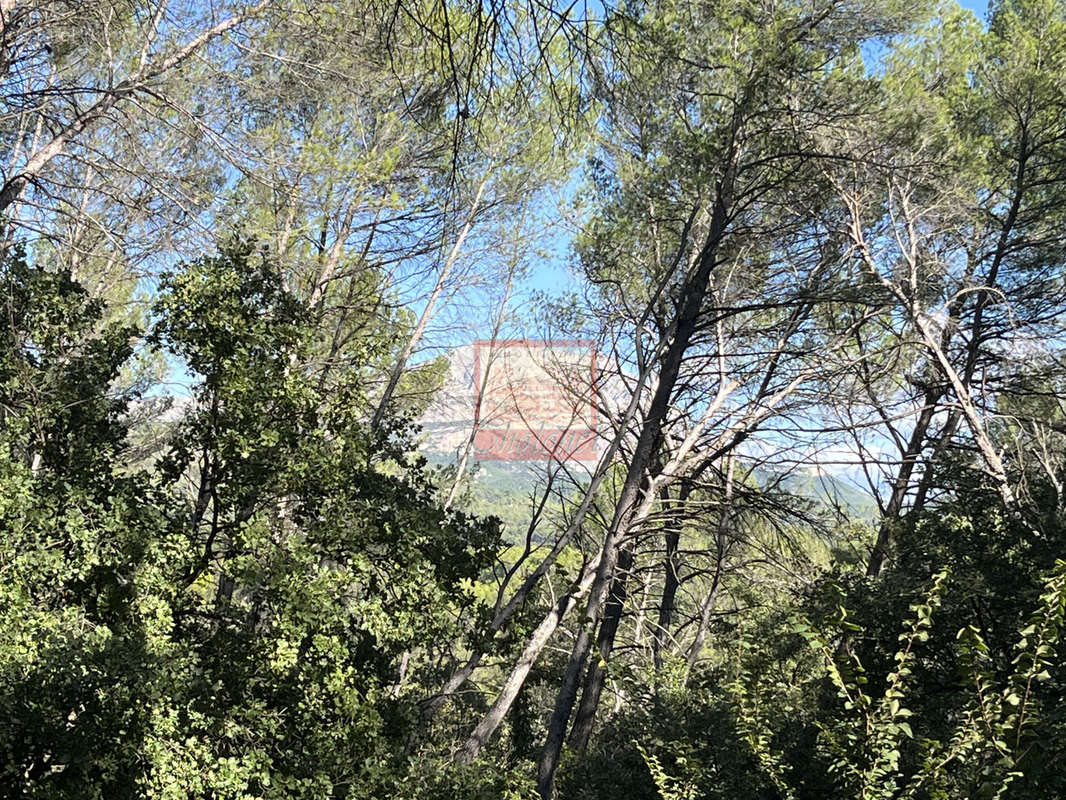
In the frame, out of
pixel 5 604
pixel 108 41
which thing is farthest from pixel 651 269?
pixel 5 604

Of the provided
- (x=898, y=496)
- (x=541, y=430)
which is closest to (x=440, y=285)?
(x=541, y=430)

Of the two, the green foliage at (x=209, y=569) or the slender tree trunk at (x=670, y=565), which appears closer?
the green foliage at (x=209, y=569)

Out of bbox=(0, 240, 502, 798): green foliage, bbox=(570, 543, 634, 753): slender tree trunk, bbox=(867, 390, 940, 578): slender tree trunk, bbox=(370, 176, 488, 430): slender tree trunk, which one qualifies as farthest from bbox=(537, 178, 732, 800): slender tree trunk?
bbox=(370, 176, 488, 430): slender tree trunk

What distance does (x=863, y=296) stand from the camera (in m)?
6.60

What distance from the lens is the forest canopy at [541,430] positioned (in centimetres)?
468

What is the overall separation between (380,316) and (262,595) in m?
4.18

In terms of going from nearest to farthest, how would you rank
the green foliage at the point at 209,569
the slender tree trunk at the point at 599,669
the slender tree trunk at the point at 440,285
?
the green foliage at the point at 209,569 → the slender tree trunk at the point at 599,669 → the slender tree trunk at the point at 440,285

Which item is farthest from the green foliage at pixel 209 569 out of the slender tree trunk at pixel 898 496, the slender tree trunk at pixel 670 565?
the slender tree trunk at pixel 898 496

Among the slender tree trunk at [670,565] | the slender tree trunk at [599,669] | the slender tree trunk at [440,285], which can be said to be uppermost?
the slender tree trunk at [440,285]

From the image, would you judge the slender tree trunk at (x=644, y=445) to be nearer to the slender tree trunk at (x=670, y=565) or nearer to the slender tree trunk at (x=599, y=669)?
the slender tree trunk at (x=670, y=565)

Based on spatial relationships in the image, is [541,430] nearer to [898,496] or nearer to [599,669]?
[599,669]

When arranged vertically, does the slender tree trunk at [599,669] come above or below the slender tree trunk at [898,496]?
below

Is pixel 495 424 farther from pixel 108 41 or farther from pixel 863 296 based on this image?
pixel 108 41

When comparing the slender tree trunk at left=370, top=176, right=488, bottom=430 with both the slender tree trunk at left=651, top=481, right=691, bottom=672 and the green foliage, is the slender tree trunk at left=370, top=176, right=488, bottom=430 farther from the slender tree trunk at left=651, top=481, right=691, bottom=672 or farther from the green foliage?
the slender tree trunk at left=651, top=481, right=691, bottom=672
